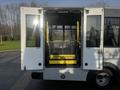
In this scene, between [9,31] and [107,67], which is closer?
[107,67]

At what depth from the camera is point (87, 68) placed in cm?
977

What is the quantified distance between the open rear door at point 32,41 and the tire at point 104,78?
1.98 m

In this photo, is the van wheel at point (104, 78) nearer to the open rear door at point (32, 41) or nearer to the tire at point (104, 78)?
the tire at point (104, 78)

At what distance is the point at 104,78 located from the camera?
10.3 m

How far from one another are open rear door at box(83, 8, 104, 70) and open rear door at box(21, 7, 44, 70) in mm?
1390

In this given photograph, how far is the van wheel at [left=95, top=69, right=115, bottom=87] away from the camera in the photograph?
10211mm

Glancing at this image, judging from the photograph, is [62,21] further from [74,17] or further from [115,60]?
[115,60]

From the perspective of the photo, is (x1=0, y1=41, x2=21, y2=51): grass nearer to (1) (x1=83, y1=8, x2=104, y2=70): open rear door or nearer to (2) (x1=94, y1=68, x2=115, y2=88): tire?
(2) (x1=94, y1=68, x2=115, y2=88): tire

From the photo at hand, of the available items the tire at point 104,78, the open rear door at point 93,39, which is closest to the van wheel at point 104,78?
the tire at point 104,78

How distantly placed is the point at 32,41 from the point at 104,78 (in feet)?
8.97

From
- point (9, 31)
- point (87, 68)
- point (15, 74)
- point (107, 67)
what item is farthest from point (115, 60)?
point (9, 31)

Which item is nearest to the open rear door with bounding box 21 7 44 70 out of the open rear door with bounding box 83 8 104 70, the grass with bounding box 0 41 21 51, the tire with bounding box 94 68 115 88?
the open rear door with bounding box 83 8 104 70

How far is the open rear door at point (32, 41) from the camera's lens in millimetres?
9594

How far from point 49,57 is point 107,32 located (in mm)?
2267
